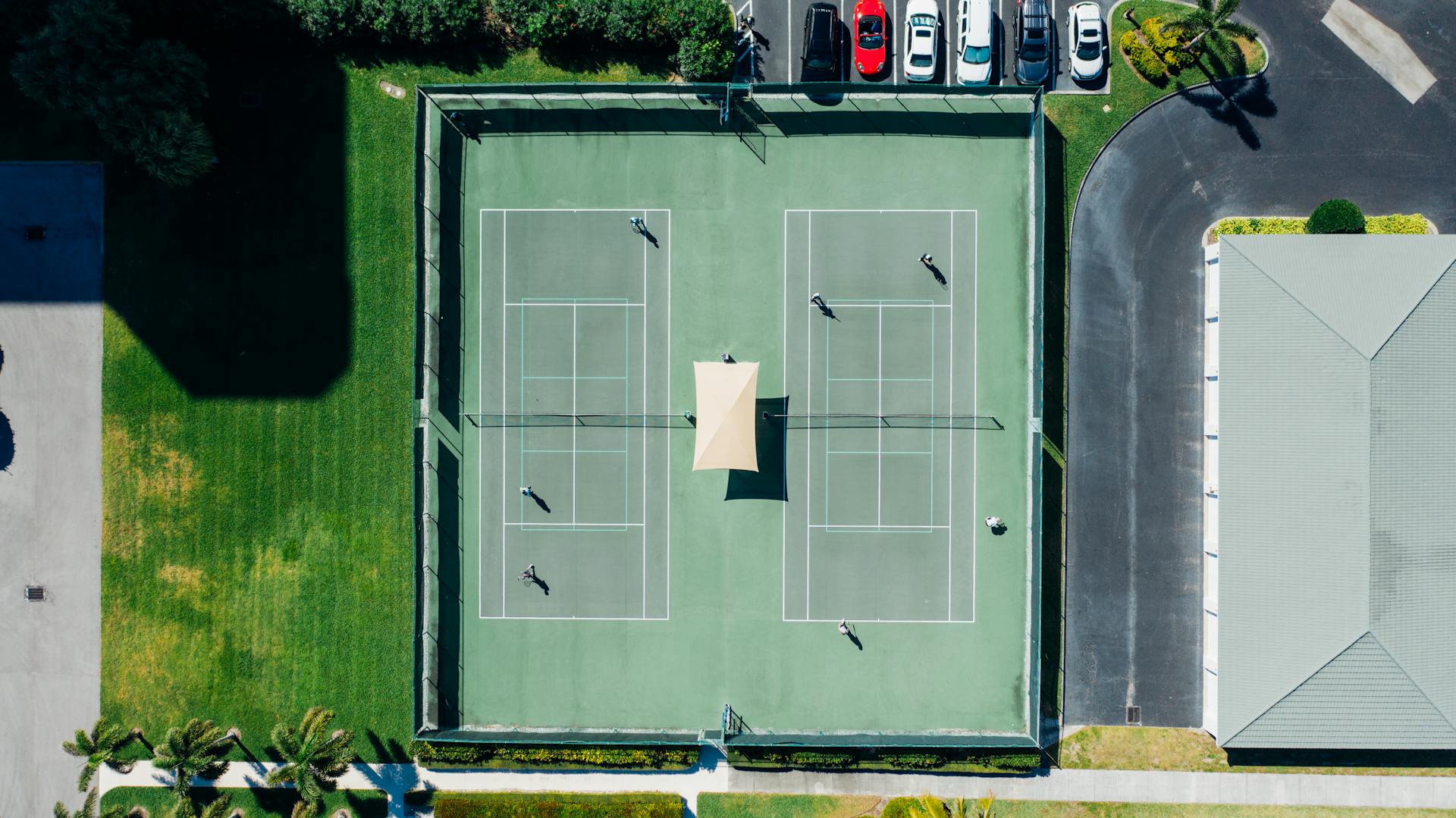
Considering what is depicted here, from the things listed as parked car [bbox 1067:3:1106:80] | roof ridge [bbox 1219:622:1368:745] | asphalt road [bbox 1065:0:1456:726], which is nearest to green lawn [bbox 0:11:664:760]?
parked car [bbox 1067:3:1106:80]

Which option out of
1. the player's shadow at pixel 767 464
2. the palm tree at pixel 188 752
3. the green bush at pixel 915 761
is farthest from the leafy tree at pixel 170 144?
the green bush at pixel 915 761

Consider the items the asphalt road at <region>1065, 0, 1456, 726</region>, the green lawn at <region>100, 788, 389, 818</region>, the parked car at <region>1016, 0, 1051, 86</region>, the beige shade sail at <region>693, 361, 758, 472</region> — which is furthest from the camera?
the green lawn at <region>100, 788, 389, 818</region>

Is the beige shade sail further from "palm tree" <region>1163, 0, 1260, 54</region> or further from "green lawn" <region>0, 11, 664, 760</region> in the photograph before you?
"palm tree" <region>1163, 0, 1260, 54</region>

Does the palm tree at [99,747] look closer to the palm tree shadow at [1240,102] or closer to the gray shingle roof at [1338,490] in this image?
the gray shingle roof at [1338,490]

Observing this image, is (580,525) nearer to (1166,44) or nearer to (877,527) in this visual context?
(877,527)

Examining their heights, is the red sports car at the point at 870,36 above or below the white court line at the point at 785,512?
above

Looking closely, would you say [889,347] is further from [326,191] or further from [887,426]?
[326,191]

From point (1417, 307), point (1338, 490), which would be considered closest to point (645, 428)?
point (1338, 490)
